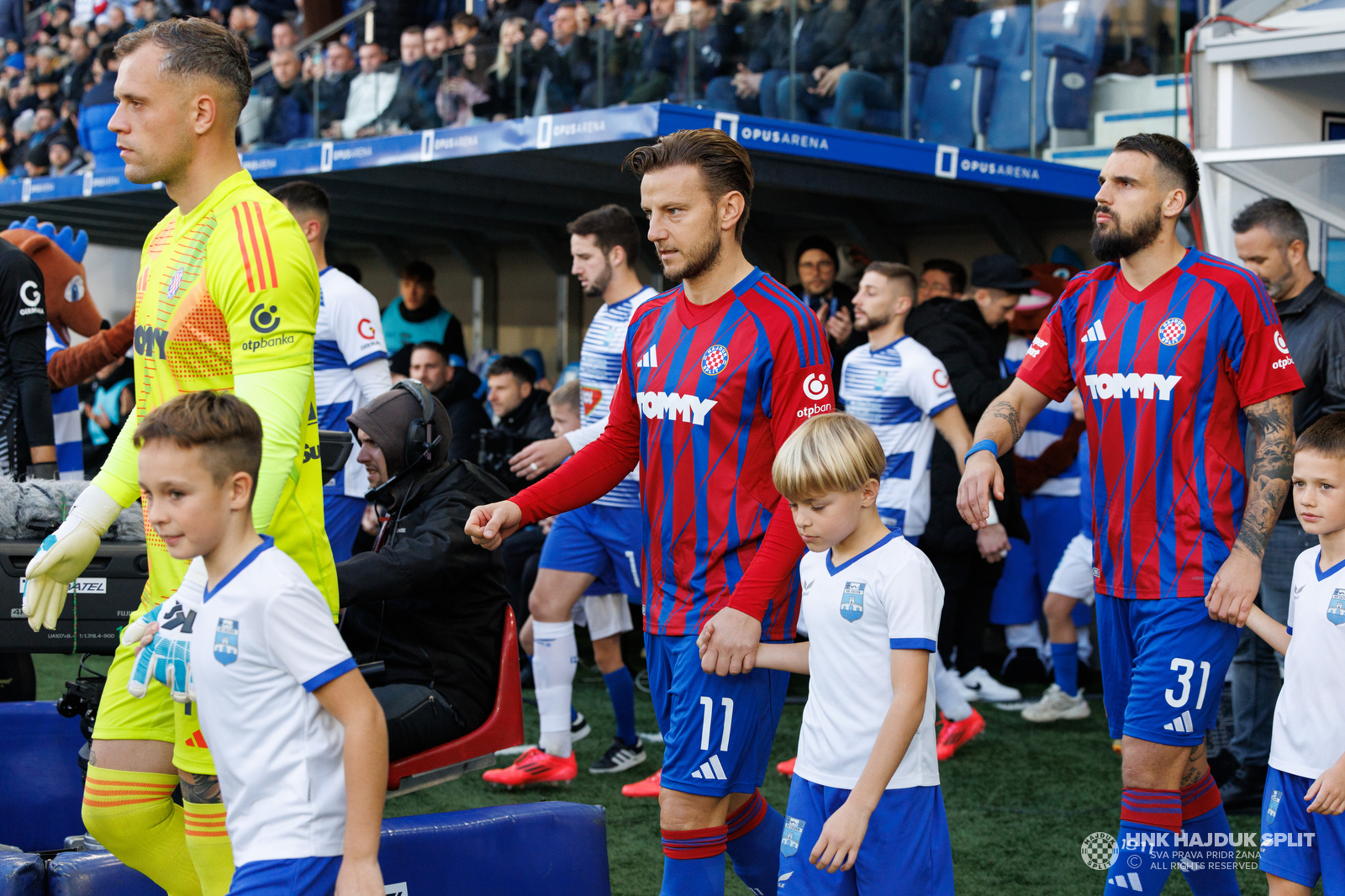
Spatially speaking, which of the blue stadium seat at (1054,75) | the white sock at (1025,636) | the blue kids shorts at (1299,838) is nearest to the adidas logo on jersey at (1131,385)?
the blue kids shorts at (1299,838)

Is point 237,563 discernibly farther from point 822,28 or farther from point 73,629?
point 822,28

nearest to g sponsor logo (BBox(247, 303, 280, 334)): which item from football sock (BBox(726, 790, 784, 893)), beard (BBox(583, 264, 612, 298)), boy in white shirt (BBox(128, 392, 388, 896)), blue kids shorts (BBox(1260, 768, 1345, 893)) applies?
boy in white shirt (BBox(128, 392, 388, 896))

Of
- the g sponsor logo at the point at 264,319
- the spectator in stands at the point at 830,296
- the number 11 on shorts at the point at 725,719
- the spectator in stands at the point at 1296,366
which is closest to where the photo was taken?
the g sponsor logo at the point at 264,319

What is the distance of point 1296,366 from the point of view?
4.75 m

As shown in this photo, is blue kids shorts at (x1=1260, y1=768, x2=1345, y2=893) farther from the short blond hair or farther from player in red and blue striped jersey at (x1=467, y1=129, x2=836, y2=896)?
the short blond hair

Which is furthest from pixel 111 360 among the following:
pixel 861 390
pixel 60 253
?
pixel 861 390

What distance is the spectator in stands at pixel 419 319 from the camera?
33.8 ft

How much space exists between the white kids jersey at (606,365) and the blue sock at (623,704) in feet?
2.52

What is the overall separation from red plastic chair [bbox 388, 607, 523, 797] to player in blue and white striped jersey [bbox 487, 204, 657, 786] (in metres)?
1.63

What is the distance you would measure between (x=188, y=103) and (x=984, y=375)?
4576mm

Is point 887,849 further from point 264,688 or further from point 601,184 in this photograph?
point 601,184

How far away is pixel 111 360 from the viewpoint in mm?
5664

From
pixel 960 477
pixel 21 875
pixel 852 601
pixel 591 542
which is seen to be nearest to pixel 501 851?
pixel 21 875

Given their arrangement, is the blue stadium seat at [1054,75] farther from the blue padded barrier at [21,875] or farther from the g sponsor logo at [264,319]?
the blue padded barrier at [21,875]
